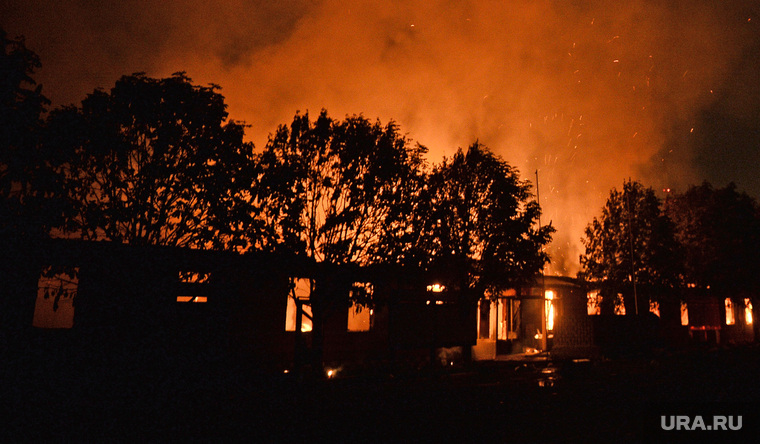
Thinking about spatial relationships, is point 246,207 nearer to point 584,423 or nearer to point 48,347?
point 48,347

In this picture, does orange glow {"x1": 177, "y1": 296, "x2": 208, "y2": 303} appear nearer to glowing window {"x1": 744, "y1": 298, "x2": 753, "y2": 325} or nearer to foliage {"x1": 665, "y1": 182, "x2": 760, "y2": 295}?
foliage {"x1": 665, "y1": 182, "x2": 760, "y2": 295}

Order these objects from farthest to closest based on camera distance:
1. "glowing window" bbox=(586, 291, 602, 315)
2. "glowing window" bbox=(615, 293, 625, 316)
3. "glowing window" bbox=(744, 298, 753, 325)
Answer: "glowing window" bbox=(744, 298, 753, 325) → "glowing window" bbox=(586, 291, 602, 315) → "glowing window" bbox=(615, 293, 625, 316)

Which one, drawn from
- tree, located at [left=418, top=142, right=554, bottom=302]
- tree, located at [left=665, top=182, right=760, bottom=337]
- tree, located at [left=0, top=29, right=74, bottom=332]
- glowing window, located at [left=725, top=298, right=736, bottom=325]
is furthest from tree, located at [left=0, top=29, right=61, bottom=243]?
glowing window, located at [left=725, top=298, right=736, bottom=325]

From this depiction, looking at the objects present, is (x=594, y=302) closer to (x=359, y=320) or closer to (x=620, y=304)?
(x=620, y=304)

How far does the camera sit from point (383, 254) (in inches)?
556

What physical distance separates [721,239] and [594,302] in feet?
32.7

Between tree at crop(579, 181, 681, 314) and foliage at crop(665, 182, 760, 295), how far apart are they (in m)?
3.55

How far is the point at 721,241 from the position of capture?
30.4 meters

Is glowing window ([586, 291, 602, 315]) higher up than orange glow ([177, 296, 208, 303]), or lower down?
higher up

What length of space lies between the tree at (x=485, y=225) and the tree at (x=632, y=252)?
13515 millimetres

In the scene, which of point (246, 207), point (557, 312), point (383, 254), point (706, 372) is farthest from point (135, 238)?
point (557, 312)

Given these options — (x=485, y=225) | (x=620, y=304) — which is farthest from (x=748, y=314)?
(x=485, y=225)

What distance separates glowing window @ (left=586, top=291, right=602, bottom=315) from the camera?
2905cm

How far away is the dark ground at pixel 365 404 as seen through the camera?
7609 millimetres
